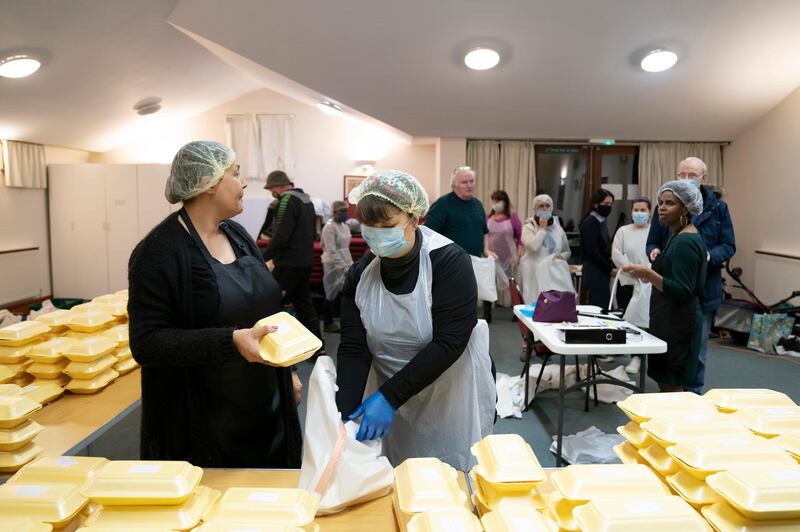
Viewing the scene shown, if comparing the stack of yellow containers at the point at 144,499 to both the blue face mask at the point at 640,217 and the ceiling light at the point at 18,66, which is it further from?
the ceiling light at the point at 18,66

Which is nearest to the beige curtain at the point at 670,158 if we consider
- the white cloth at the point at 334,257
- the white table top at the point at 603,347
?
the white cloth at the point at 334,257

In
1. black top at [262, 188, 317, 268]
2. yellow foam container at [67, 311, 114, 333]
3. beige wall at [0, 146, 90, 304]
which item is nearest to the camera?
yellow foam container at [67, 311, 114, 333]

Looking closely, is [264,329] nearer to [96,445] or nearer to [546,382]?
[96,445]

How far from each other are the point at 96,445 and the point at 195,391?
2.03m

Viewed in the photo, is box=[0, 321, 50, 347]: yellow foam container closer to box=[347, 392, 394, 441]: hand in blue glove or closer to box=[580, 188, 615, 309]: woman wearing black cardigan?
box=[347, 392, 394, 441]: hand in blue glove

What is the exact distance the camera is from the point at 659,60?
14.8 feet

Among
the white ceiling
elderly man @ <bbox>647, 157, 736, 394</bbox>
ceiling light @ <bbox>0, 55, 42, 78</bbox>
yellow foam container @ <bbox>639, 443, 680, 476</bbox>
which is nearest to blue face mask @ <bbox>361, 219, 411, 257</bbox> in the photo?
yellow foam container @ <bbox>639, 443, 680, 476</bbox>

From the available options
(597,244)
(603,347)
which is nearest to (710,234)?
(603,347)

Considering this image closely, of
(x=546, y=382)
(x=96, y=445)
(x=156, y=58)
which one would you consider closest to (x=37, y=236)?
(x=156, y=58)

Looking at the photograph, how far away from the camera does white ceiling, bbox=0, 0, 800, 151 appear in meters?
4.02

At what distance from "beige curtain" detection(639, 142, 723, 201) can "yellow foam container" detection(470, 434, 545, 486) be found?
6.33 m

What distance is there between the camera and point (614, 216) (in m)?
6.79

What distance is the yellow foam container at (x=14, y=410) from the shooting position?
134cm

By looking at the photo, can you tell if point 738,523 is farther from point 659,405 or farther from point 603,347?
point 603,347
